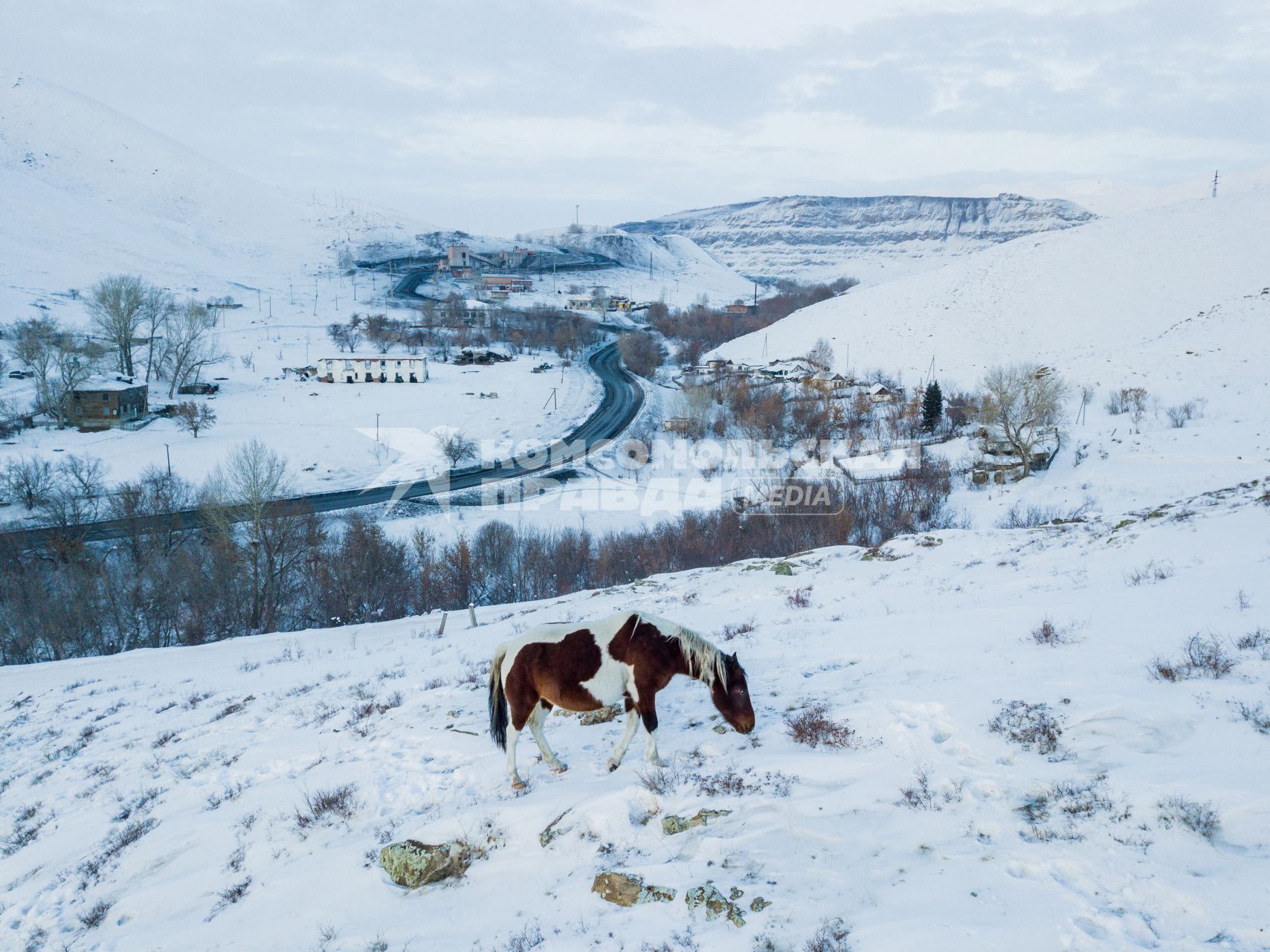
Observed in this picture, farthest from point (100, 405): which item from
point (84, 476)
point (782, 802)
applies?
point (782, 802)

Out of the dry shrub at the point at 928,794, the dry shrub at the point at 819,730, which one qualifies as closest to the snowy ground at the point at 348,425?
the dry shrub at the point at 819,730

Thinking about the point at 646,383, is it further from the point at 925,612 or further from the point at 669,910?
the point at 669,910

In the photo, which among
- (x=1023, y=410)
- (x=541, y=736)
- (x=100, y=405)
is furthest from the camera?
(x=100, y=405)

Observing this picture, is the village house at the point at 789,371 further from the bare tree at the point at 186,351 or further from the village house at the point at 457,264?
the village house at the point at 457,264

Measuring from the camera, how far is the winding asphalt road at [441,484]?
37.2 metres

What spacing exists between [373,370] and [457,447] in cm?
2979

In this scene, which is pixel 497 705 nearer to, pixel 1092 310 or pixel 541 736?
pixel 541 736

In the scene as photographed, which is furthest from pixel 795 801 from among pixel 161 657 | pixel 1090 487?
pixel 1090 487

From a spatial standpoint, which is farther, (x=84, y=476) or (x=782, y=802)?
(x=84, y=476)

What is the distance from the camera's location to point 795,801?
5.75m

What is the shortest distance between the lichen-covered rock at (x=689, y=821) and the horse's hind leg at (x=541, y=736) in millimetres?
1728

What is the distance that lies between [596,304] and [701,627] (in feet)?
434

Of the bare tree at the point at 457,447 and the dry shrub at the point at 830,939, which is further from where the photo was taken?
the bare tree at the point at 457,447

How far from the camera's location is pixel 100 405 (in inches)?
2165
